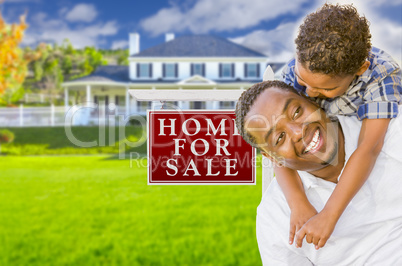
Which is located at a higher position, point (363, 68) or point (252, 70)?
point (252, 70)

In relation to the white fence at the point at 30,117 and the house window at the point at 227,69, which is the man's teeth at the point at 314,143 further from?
the house window at the point at 227,69

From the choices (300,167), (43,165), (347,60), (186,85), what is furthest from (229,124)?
(186,85)

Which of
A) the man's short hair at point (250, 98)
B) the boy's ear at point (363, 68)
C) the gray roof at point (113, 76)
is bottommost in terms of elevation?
the man's short hair at point (250, 98)

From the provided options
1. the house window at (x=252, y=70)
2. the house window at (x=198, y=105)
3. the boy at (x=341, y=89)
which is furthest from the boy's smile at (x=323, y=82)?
the house window at (x=252, y=70)

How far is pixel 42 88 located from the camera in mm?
35969

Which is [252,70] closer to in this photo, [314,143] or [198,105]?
[198,105]

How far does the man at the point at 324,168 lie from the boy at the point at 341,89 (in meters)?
0.04

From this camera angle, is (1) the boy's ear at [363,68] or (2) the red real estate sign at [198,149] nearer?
(1) the boy's ear at [363,68]

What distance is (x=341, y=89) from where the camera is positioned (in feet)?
5.07

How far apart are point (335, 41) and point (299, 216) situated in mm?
739

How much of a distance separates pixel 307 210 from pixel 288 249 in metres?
0.21

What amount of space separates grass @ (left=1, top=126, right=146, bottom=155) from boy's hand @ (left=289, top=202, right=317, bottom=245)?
437 inches

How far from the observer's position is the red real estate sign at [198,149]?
2.39m

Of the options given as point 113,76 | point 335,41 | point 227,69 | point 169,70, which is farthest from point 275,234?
point 113,76
